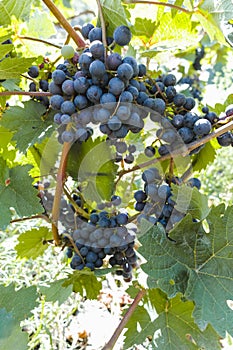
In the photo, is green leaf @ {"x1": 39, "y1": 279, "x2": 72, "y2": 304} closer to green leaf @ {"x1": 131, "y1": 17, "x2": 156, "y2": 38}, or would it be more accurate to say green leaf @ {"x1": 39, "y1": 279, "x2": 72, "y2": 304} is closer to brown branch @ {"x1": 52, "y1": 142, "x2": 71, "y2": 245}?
brown branch @ {"x1": 52, "y1": 142, "x2": 71, "y2": 245}

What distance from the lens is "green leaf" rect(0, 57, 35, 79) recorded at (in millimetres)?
803

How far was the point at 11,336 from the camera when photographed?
0.72m

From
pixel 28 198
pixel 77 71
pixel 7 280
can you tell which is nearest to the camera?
pixel 77 71

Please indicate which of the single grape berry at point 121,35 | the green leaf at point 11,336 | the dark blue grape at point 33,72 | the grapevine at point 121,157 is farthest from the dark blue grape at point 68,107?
the green leaf at point 11,336

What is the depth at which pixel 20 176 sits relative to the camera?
0.90m

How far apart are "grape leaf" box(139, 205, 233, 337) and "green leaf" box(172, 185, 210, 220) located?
0.02 meters

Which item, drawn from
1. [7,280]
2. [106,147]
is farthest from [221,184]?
→ [106,147]

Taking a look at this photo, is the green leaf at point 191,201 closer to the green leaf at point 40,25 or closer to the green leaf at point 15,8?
the green leaf at point 15,8

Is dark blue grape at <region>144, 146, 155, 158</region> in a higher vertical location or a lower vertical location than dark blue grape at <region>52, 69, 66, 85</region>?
lower

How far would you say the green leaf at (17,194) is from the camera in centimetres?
86

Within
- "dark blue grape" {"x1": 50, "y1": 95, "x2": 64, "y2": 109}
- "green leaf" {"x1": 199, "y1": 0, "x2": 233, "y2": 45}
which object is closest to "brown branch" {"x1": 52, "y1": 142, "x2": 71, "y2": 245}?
"dark blue grape" {"x1": 50, "y1": 95, "x2": 64, "y2": 109}

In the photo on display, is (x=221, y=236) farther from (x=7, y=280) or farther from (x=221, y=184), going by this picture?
(x=221, y=184)

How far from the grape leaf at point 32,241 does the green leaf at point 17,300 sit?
239mm

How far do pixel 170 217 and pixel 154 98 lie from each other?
8.4 inches
